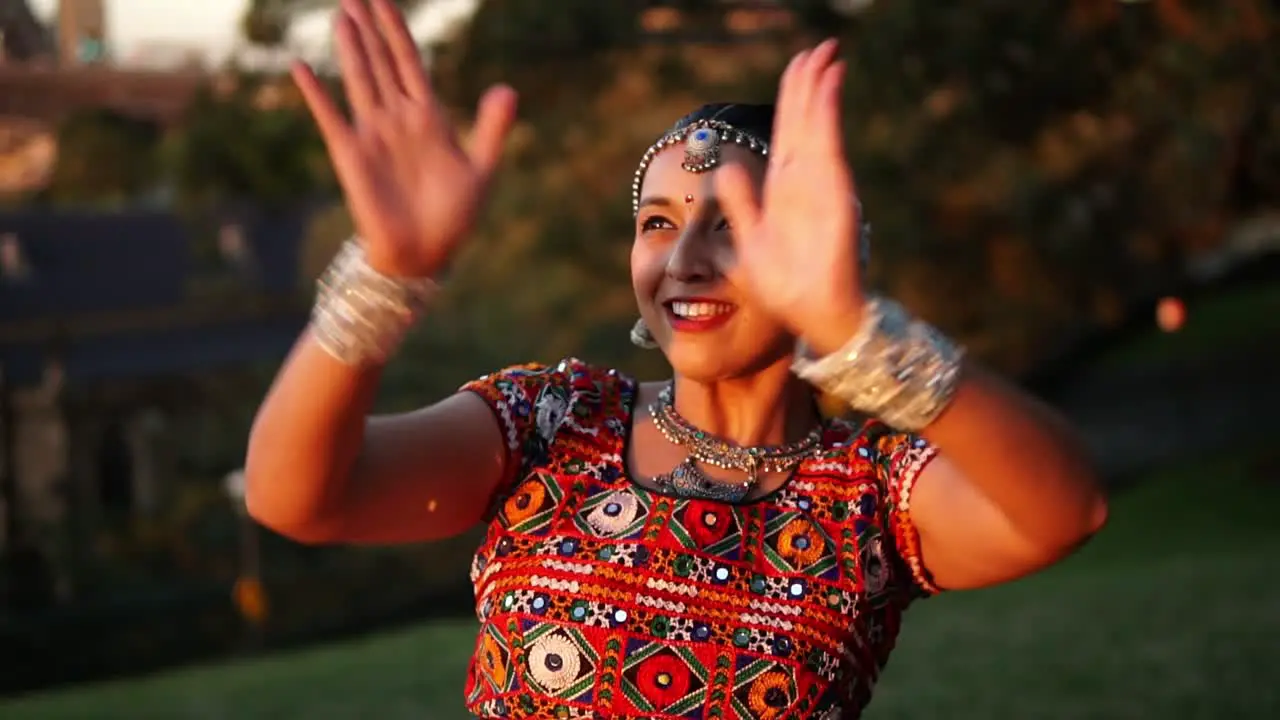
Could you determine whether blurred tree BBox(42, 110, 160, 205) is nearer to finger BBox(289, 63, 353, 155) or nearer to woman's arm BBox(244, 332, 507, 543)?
woman's arm BBox(244, 332, 507, 543)

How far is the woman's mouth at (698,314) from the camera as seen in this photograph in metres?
2.29

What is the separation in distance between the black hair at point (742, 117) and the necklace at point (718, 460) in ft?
→ 1.39

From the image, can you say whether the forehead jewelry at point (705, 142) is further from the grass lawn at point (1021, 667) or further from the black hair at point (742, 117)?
the grass lawn at point (1021, 667)

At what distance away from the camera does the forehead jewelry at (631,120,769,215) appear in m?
2.34

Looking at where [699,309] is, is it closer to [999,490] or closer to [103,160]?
[999,490]

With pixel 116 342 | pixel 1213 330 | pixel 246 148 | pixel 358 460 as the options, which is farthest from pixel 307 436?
pixel 1213 330

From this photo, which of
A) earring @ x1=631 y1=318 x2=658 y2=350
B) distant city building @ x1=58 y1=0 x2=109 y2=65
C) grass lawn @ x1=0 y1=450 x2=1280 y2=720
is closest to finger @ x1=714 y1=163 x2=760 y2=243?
earring @ x1=631 y1=318 x2=658 y2=350

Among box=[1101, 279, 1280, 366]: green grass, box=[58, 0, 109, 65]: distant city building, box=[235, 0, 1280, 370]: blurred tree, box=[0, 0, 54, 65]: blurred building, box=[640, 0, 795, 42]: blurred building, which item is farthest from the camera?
box=[1101, 279, 1280, 366]: green grass

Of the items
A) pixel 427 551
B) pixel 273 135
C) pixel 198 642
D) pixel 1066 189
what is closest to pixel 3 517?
pixel 198 642

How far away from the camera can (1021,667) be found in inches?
309

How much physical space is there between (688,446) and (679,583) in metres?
0.24

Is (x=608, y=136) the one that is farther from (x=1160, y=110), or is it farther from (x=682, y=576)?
(x=682, y=576)

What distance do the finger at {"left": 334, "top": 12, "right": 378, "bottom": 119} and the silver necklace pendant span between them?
750mm

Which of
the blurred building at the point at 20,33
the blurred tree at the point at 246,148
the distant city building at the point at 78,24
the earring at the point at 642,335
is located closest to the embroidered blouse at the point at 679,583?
the earring at the point at 642,335
